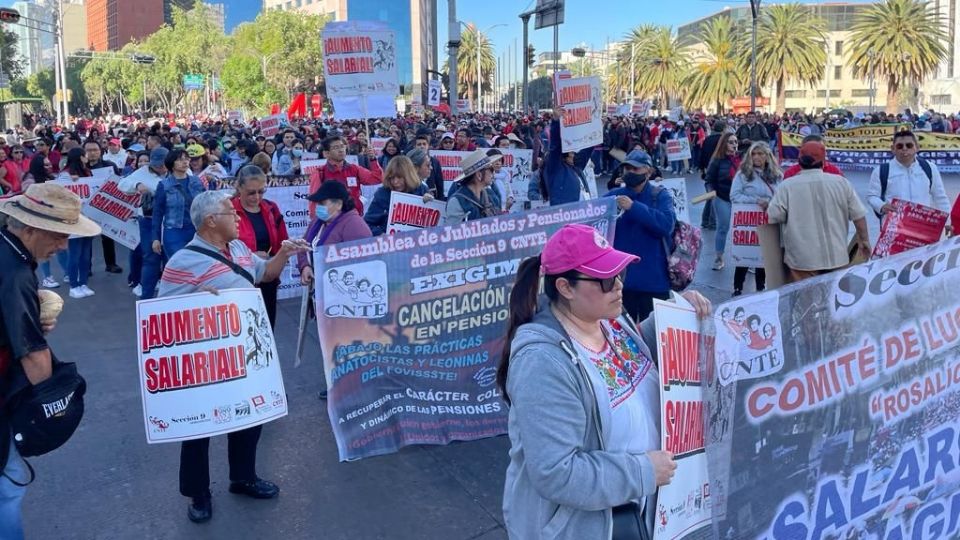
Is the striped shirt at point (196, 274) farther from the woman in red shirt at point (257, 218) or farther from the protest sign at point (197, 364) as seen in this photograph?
the woman in red shirt at point (257, 218)

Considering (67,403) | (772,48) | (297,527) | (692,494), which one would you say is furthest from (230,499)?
(772,48)

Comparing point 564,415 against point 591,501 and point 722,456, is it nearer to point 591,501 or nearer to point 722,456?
point 591,501

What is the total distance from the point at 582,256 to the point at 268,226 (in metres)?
4.13

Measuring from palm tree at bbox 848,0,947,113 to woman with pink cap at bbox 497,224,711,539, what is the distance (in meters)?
53.8

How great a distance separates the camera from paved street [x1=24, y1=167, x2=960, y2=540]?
427 centimetres

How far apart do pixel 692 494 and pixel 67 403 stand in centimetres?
228

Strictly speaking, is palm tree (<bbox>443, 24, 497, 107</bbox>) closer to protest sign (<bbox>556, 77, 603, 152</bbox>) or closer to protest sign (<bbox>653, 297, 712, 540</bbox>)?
protest sign (<bbox>556, 77, 603, 152</bbox>)

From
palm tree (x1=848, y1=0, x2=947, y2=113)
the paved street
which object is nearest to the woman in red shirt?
the paved street

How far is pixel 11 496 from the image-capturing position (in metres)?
3.21

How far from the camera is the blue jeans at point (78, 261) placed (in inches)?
389

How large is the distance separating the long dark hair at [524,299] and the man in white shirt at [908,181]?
5.48m

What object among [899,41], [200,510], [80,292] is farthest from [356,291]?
[899,41]

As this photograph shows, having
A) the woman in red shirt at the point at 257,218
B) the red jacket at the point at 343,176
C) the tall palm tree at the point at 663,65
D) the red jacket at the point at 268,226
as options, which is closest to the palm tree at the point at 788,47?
the tall palm tree at the point at 663,65

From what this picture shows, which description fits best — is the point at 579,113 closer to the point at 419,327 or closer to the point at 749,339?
the point at 419,327
